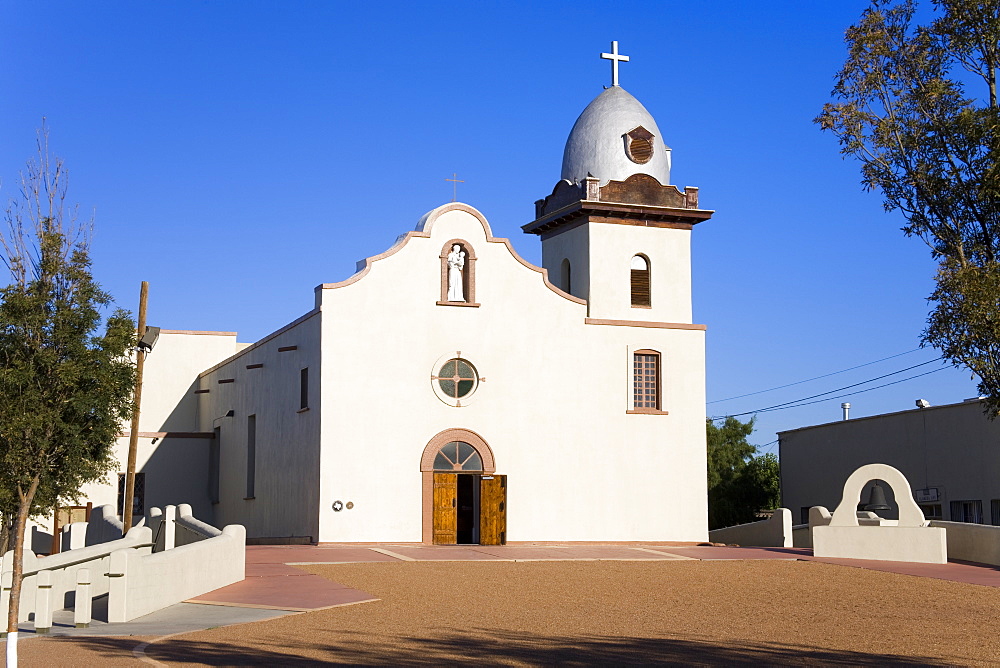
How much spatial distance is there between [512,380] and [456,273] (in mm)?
3333

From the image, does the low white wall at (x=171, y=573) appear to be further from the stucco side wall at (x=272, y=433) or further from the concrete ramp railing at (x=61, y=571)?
the stucco side wall at (x=272, y=433)

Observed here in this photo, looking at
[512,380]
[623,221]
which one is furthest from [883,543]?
[623,221]

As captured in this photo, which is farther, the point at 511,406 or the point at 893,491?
the point at 511,406

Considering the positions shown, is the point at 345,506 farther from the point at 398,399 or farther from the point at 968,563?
the point at 968,563

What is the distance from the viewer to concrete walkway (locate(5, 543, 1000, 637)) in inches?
684

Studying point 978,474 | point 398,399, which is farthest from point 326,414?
point 978,474

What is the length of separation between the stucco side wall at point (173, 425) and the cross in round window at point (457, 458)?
13.7 metres

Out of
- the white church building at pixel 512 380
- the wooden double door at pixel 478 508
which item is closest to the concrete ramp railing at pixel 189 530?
the white church building at pixel 512 380

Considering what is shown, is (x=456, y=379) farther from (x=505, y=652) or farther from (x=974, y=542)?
(x=505, y=652)

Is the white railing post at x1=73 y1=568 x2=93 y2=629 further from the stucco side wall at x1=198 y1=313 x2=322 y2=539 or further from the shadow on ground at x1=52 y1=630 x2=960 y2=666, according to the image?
the stucco side wall at x1=198 y1=313 x2=322 y2=539

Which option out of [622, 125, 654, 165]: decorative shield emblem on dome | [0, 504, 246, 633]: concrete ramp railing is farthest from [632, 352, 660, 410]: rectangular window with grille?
[0, 504, 246, 633]: concrete ramp railing

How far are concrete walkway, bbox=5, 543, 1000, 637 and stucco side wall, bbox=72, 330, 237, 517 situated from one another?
1304 cm

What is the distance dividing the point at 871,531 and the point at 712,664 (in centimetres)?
1618

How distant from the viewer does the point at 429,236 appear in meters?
33.7
